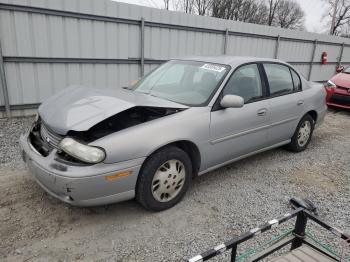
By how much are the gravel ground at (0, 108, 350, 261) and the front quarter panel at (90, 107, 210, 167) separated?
2.19 feet

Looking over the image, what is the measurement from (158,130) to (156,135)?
60 millimetres

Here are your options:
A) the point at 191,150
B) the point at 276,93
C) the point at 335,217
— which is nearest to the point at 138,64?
the point at 276,93

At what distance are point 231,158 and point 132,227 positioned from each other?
Answer: 1560 millimetres

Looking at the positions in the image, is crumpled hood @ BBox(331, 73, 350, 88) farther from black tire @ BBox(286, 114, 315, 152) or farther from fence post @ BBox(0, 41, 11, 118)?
fence post @ BBox(0, 41, 11, 118)

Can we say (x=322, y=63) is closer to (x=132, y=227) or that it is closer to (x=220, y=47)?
(x=220, y=47)

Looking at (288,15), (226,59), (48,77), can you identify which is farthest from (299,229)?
(288,15)

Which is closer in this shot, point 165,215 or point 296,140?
point 165,215

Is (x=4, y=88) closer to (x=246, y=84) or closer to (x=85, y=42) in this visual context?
(x=85, y=42)

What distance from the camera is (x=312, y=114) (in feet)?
16.5

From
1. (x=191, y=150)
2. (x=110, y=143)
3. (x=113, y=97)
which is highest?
(x=113, y=97)

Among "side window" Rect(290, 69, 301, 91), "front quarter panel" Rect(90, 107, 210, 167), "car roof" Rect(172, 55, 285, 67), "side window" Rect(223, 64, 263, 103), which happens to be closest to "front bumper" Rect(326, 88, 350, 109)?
"side window" Rect(290, 69, 301, 91)

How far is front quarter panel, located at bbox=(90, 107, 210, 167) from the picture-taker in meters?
2.59

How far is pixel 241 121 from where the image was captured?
362 cm

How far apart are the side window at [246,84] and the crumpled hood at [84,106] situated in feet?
2.59
